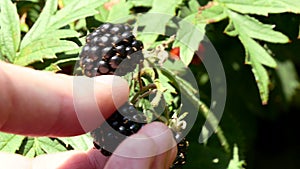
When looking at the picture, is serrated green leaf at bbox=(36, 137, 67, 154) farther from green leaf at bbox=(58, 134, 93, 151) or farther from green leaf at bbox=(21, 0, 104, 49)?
green leaf at bbox=(21, 0, 104, 49)

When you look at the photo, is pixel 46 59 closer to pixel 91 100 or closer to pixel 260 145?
pixel 91 100

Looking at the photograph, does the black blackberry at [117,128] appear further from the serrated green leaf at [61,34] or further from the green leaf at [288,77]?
the green leaf at [288,77]

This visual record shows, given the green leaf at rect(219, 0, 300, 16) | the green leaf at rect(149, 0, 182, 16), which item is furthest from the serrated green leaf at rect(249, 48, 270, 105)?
the green leaf at rect(149, 0, 182, 16)

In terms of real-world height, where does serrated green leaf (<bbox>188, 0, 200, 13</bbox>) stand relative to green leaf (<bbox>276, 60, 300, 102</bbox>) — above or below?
above

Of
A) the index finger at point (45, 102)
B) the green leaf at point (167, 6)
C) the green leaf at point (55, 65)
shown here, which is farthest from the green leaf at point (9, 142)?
the green leaf at point (167, 6)

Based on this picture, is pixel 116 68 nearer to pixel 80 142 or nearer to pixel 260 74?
pixel 80 142

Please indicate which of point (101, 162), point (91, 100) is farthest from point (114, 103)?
point (101, 162)
